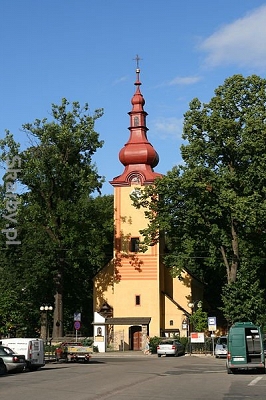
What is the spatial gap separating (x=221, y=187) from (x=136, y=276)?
14251mm

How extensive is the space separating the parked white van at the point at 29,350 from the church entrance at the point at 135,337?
23.7 metres

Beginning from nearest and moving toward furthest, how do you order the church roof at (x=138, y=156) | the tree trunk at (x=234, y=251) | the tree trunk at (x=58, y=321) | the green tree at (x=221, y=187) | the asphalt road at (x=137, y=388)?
the asphalt road at (x=137, y=388)
the green tree at (x=221, y=187)
the tree trunk at (x=234, y=251)
the tree trunk at (x=58, y=321)
the church roof at (x=138, y=156)

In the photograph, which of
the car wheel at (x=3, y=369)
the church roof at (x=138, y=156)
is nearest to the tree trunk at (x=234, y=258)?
the church roof at (x=138, y=156)

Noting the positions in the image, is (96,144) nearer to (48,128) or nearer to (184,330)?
(48,128)

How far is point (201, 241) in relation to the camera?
4891cm

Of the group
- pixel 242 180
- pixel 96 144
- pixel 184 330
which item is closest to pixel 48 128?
pixel 96 144

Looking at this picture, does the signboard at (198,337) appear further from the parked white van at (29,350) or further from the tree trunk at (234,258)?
the parked white van at (29,350)

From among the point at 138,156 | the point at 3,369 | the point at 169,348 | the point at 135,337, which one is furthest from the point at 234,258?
the point at 3,369

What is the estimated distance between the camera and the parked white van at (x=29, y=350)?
102ft

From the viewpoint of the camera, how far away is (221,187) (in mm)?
45875

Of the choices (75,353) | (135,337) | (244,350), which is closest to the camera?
(244,350)

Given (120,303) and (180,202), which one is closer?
(180,202)

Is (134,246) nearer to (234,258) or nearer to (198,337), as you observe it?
(234,258)

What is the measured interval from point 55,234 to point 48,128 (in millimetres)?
8756
